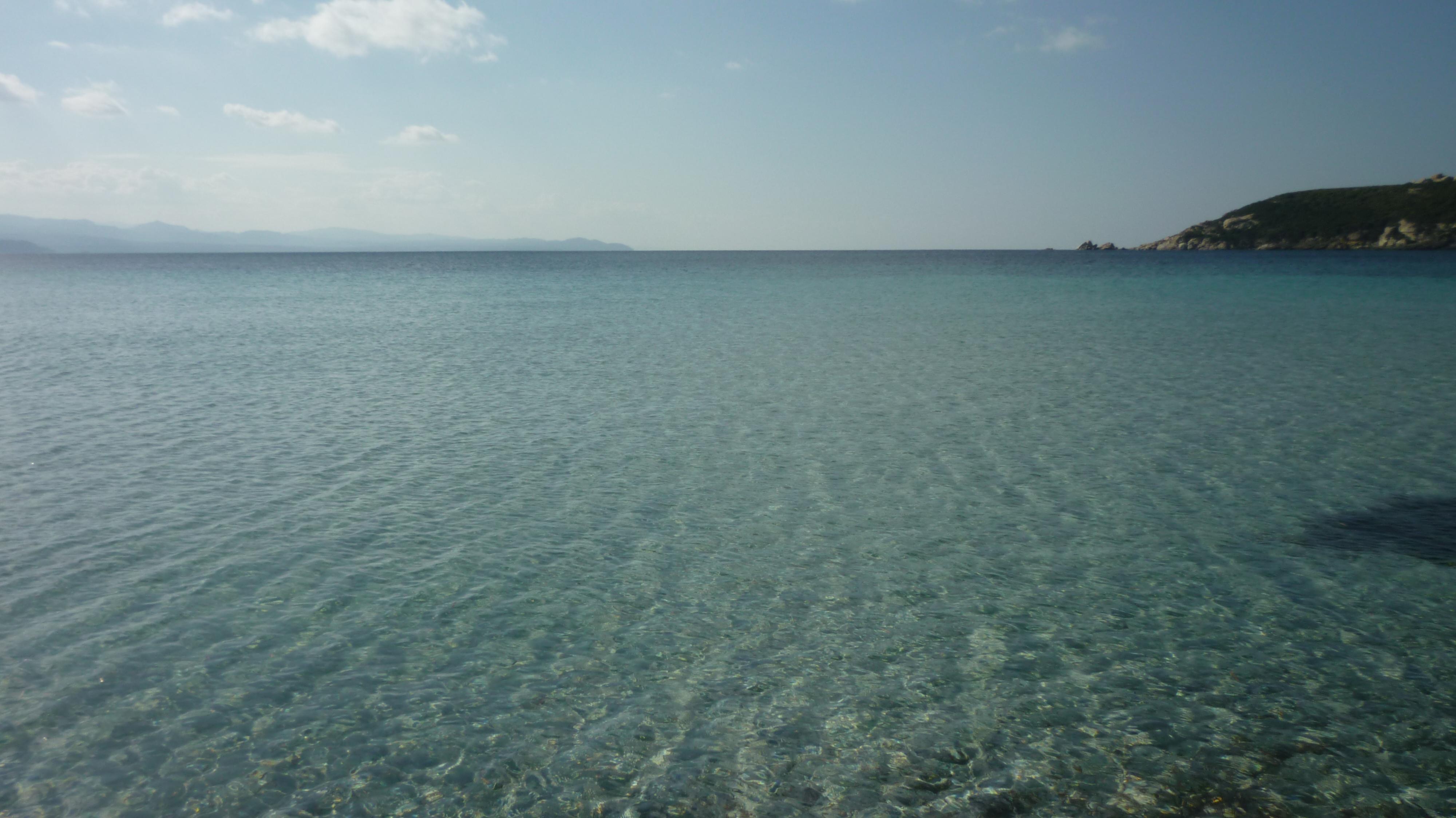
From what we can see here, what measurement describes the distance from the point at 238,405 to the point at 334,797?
55.0ft

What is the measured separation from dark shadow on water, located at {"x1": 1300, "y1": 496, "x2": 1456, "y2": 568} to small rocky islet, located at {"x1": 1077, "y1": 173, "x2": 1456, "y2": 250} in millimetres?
158330

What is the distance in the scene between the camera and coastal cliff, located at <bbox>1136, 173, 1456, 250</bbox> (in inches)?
5364

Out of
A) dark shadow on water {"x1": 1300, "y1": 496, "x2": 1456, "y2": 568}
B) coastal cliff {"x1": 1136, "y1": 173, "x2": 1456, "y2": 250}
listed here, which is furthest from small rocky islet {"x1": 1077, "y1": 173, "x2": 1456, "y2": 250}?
dark shadow on water {"x1": 1300, "y1": 496, "x2": 1456, "y2": 568}

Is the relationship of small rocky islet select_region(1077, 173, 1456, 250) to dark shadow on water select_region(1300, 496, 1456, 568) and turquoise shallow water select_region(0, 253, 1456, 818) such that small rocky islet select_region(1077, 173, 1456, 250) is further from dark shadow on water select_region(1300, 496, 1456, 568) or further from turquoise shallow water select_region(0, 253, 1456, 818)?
dark shadow on water select_region(1300, 496, 1456, 568)

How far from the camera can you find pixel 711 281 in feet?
276

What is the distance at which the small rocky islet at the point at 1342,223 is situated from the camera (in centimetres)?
13612

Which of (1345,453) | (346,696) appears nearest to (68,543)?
(346,696)

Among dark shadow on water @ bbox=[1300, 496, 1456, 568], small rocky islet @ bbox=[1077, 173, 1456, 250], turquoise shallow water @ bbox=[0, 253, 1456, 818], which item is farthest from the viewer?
small rocky islet @ bbox=[1077, 173, 1456, 250]

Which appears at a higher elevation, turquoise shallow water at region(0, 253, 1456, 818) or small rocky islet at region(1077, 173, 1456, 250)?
small rocky islet at region(1077, 173, 1456, 250)

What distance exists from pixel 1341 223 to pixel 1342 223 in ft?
0.86

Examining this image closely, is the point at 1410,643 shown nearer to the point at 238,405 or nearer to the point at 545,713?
the point at 545,713

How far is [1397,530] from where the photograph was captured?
11102mm

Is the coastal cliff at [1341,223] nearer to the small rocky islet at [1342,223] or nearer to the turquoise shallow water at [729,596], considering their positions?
the small rocky islet at [1342,223]

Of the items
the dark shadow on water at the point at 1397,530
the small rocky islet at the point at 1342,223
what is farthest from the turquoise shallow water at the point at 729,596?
the small rocky islet at the point at 1342,223
